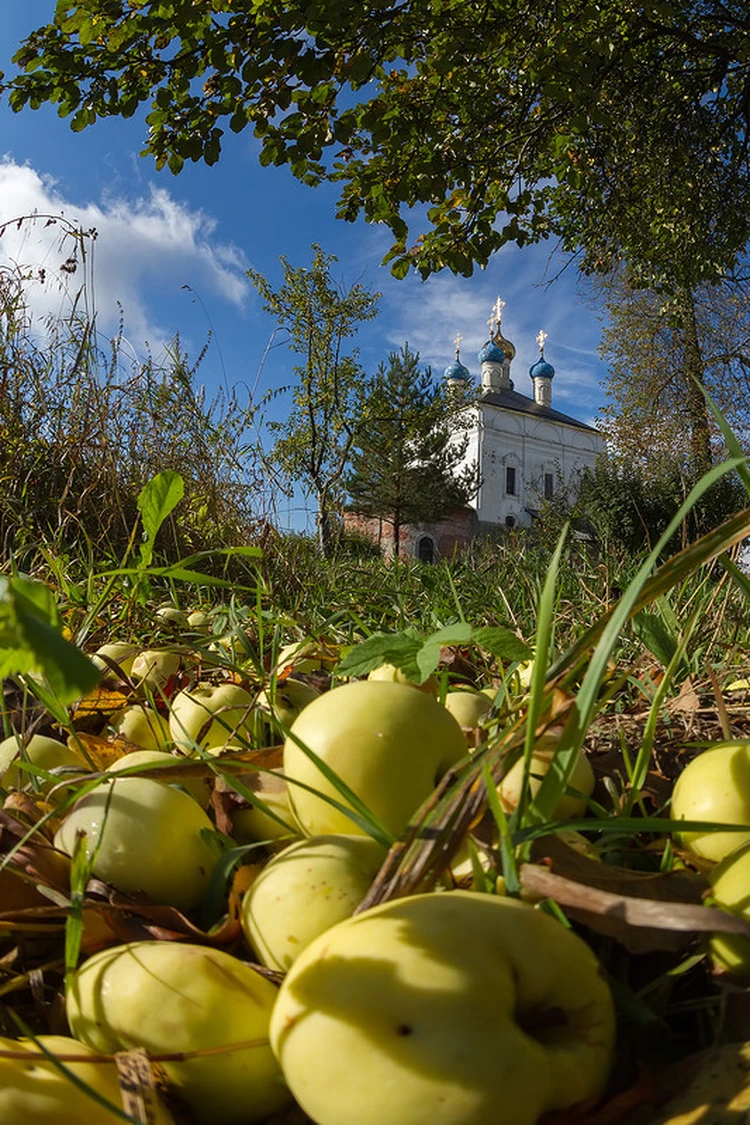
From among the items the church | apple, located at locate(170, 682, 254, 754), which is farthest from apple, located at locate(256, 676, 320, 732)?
the church

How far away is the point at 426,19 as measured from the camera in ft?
16.6

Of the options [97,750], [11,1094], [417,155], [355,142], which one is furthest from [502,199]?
[11,1094]

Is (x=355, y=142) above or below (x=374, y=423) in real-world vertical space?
below

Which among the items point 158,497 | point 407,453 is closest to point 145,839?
point 158,497

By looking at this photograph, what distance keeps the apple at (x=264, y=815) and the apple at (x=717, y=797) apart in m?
0.40

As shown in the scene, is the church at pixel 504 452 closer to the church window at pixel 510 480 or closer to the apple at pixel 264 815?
the church window at pixel 510 480

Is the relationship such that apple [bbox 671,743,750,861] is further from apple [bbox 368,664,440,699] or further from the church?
the church

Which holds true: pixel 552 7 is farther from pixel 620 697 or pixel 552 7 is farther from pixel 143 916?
pixel 143 916

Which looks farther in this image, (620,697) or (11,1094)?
(620,697)

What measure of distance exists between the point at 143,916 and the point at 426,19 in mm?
5944

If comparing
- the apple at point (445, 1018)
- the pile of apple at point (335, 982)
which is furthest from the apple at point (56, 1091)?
the apple at point (445, 1018)

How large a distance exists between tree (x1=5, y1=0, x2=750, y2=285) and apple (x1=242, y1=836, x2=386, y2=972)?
15.9ft

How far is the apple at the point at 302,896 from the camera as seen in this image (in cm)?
60

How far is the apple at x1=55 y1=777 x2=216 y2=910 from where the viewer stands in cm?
73
